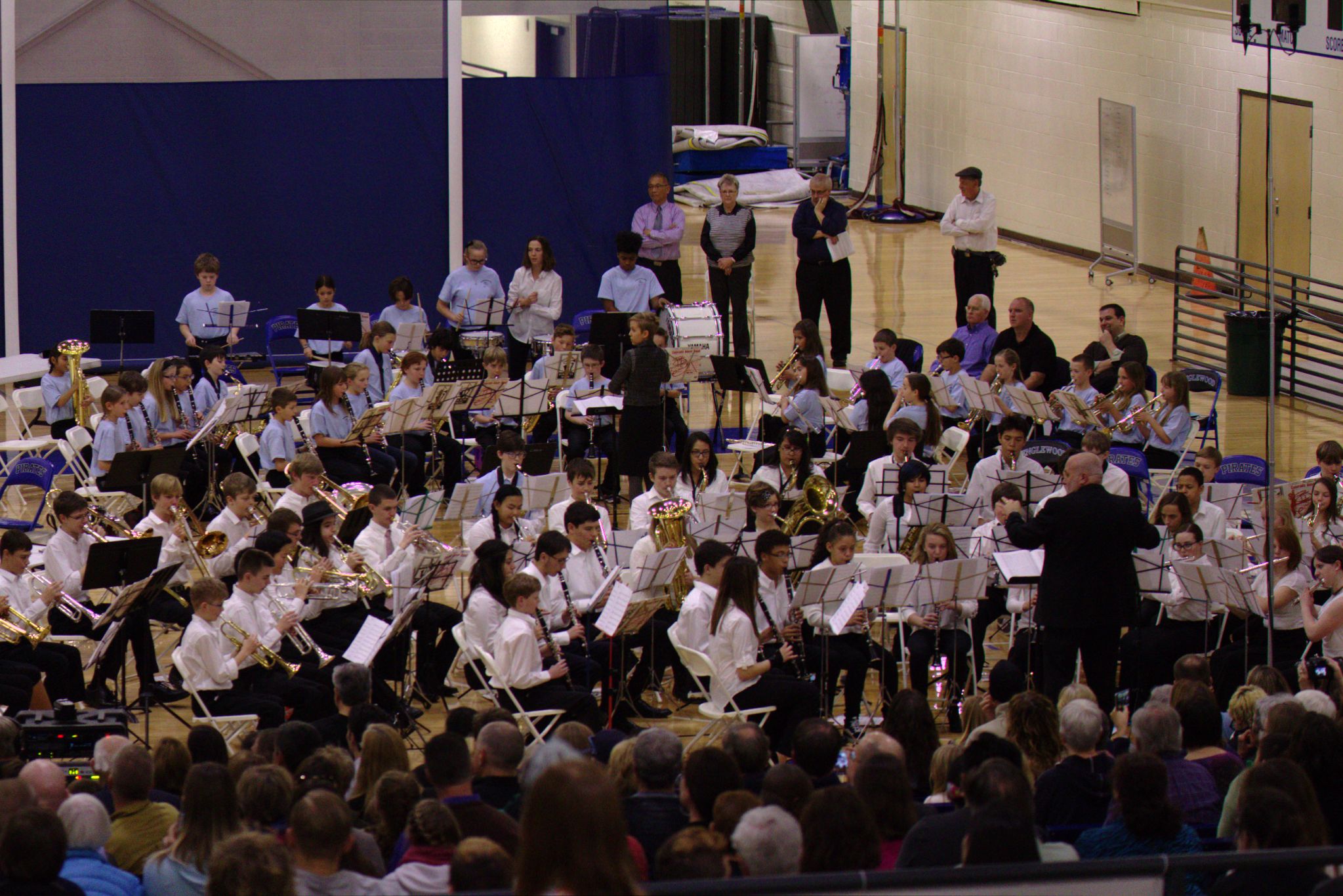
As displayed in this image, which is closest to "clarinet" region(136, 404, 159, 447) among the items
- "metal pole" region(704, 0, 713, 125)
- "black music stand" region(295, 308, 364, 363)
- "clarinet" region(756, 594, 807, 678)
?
"black music stand" region(295, 308, 364, 363)

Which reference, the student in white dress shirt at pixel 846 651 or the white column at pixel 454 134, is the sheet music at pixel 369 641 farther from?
the white column at pixel 454 134

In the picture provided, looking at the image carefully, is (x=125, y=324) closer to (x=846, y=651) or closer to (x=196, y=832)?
(x=846, y=651)

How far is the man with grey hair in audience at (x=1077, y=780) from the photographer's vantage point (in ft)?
20.0

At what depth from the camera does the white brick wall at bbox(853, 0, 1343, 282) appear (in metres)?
18.6

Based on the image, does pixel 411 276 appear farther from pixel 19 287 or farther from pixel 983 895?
pixel 983 895

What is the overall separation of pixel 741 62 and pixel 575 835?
2459 centimetres

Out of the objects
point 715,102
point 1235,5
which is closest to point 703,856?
point 1235,5

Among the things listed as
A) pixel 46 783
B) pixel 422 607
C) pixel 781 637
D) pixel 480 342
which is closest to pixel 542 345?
pixel 480 342

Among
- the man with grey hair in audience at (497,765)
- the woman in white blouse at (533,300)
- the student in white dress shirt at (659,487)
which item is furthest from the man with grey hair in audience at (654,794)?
the woman in white blouse at (533,300)

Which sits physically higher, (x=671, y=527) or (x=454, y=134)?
(x=454, y=134)

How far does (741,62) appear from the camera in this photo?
26.5 m

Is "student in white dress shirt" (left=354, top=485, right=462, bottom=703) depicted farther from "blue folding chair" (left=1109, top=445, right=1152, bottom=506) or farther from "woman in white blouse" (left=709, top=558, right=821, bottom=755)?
"blue folding chair" (left=1109, top=445, right=1152, bottom=506)

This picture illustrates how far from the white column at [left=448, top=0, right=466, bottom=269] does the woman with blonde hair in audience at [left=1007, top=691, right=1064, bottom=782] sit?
12.2 metres

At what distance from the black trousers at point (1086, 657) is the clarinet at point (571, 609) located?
2.42 metres
